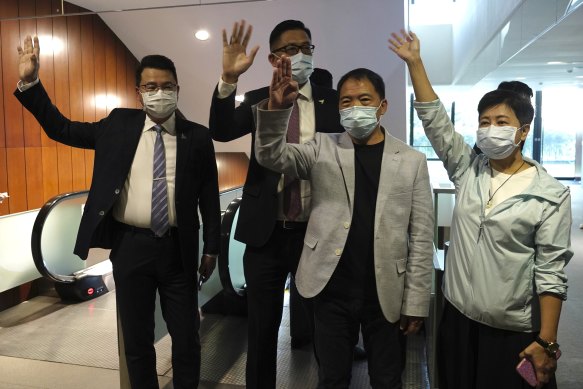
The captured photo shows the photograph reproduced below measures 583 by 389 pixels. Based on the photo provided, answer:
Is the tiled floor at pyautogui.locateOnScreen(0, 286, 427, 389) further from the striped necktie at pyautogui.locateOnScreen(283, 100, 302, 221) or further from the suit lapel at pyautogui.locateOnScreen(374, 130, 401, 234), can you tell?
the suit lapel at pyautogui.locateOnScreen(374, 130, 401, 234)

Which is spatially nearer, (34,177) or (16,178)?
(16,178)

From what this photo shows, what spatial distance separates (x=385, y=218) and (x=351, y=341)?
1.56ft

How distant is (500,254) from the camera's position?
5.13 ft

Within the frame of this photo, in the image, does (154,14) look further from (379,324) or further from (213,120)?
(379,324)

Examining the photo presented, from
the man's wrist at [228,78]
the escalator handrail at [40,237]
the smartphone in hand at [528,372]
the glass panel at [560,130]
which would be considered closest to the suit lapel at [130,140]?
the man's wrist at [228,78]

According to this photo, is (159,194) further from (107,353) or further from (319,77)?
(107,353)

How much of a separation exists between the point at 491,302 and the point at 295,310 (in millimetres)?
1668

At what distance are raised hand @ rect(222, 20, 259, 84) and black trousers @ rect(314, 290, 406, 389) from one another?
2.98ft

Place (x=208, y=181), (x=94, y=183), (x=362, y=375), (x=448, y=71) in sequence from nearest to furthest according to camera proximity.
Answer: (x=94, y=183)
(x=208, y=181)
(x=362, y=375)
(x=448, y=71)

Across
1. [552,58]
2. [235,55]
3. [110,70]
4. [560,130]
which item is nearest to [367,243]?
[235,55]

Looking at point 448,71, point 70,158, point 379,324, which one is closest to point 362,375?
point 379,324

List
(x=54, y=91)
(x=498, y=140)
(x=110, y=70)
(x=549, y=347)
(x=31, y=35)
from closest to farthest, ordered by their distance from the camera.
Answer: (x=549, y=347) < (x=498, y=140) < (x=31, y=35) < (x=54, y=91) < (x=110, y=70)

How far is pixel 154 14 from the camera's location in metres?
4.65

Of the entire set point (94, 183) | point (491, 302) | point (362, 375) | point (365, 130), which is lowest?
point (362, 375)
